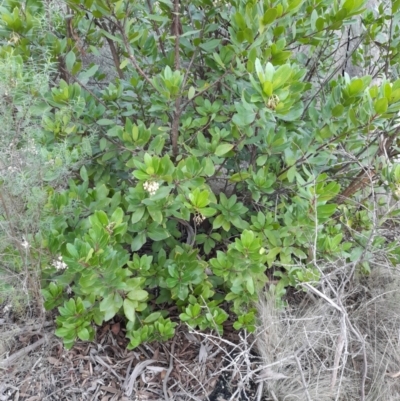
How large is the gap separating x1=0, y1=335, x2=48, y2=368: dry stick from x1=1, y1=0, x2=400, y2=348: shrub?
9.4 inches

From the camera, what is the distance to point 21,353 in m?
2.05

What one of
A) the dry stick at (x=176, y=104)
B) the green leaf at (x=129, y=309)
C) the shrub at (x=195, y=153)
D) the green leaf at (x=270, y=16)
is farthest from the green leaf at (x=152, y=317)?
the green leaf at (x=270, y=16)

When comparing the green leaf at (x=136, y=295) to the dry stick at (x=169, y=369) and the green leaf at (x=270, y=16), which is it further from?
the green leaf at (x=270, y=16)

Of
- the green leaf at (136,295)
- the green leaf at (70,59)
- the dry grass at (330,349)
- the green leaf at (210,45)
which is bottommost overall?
the dry grass at (330,349)

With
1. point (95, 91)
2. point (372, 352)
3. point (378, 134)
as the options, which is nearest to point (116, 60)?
point (95, 91)

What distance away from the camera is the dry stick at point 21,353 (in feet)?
6.54

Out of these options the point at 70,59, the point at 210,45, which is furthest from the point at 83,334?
the point at 210,45

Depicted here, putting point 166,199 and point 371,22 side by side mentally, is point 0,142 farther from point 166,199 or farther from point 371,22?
point 371,22

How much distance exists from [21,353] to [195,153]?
124 centimetres

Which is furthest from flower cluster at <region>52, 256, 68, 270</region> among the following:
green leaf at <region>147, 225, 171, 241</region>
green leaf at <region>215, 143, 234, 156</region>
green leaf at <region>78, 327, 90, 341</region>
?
green leaf at <region>215, 143, 234, 156</region>

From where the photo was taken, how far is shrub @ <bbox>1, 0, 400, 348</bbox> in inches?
65.4

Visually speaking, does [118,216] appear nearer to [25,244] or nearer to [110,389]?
[25,244]

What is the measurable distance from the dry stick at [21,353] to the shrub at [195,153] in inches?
9.4

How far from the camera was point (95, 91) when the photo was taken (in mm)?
2291
